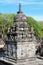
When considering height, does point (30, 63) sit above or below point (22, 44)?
below

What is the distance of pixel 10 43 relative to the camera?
2881cm

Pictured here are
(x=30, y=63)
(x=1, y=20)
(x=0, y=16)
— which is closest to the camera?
(x=30, y=63)

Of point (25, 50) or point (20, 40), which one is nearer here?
point (20, 40)

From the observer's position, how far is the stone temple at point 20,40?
91.8ft

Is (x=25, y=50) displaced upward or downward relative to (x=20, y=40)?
downward

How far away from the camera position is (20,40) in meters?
28.0

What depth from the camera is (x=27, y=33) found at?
28.6 metres

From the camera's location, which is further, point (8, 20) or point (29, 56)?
point (8, 20)

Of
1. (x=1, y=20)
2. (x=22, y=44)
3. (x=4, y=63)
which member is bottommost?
(x=4, y=63)

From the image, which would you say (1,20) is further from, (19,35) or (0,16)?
(19,35)

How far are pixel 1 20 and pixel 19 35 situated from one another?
56793 mm

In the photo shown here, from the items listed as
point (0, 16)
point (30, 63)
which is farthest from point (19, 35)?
point (0, 16)

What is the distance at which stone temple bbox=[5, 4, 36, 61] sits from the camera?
28.0m

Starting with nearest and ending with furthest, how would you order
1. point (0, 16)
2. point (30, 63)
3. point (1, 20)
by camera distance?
point (30, 63), point (1, 20), point (0, 16)
